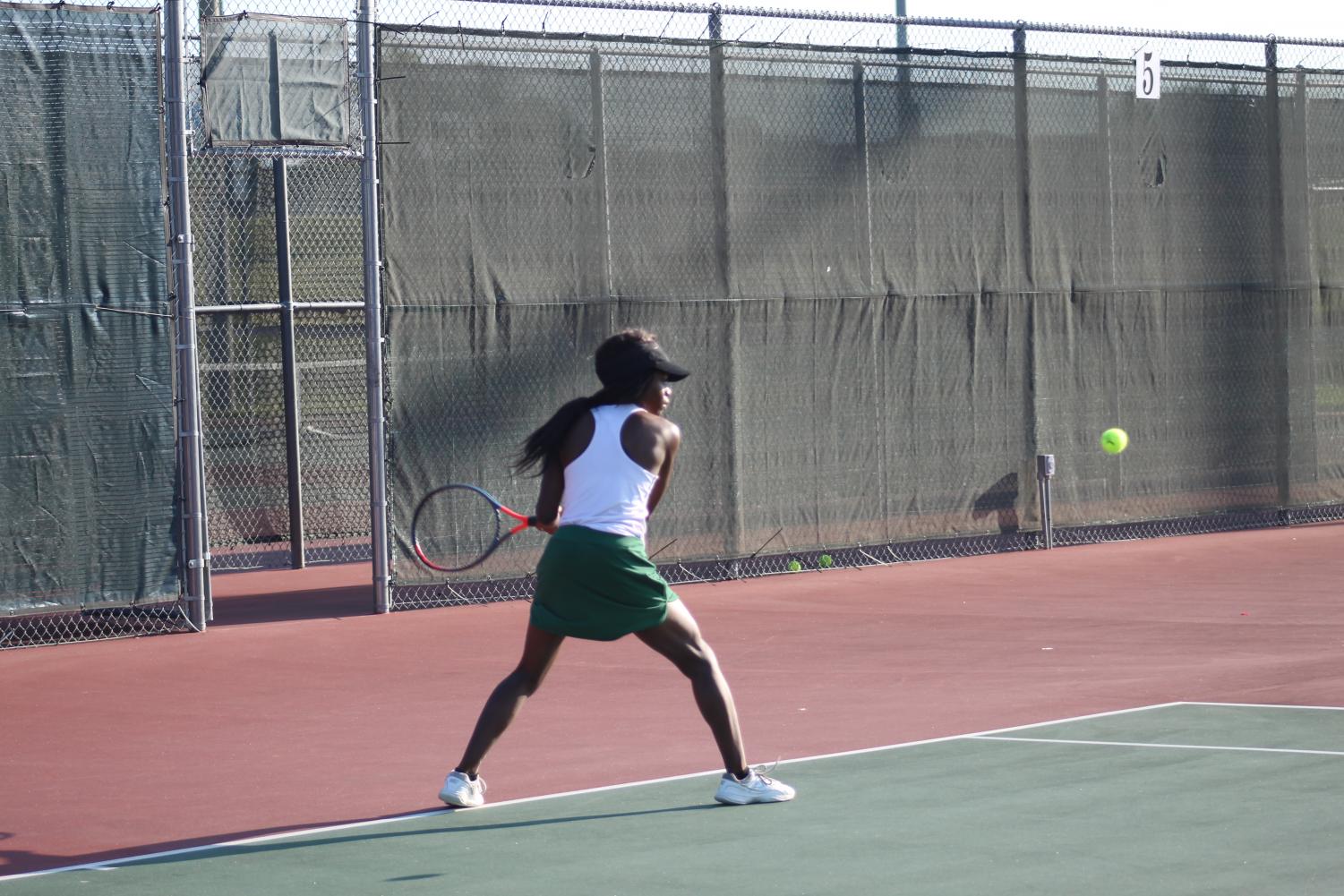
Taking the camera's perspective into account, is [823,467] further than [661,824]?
Yes

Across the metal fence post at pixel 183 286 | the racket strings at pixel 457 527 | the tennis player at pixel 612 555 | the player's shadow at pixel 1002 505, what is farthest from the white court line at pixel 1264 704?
the player's shadow at pixel 1002 505

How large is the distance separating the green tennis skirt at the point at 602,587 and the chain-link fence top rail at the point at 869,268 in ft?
18.9

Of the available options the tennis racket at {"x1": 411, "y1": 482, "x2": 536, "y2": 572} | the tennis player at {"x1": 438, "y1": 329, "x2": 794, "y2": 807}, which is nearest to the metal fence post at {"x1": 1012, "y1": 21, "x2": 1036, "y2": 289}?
the tennis racket at {"x1": 411, "y1": 482, "x2": 536, "y2": 572}

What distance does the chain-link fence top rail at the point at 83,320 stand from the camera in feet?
32.9

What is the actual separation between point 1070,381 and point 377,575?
5687 mm

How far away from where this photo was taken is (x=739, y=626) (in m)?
10.4

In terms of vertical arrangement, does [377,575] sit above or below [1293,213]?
below

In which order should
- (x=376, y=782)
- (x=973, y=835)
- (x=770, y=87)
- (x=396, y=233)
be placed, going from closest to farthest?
1. (x=973, y=835)
2. (x=376, y=782)
3. (x=396, y=233)
4. (x=770, y=87)

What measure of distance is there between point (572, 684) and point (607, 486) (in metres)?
3.10

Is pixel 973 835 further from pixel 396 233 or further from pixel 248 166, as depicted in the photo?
pixel 248 166

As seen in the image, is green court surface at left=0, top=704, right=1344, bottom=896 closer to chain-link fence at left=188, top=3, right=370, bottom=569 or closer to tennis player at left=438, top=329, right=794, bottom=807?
tennis player at left=438, top=329, right=794, bottom=807

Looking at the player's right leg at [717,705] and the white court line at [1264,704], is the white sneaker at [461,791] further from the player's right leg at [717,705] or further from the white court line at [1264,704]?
the white court line at [1264,704]

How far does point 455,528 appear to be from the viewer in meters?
11.4

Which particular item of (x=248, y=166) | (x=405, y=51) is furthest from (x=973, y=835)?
(x=248, y=166)
